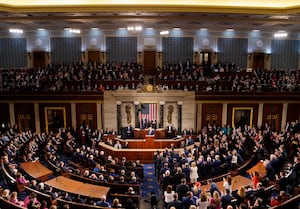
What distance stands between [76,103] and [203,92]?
857cm

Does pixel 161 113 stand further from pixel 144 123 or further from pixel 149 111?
pixel 144 123

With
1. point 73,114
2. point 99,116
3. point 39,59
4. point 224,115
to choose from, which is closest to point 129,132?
point 99,116

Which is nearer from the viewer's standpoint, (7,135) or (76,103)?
(7,135)

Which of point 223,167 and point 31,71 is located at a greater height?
point 31,71

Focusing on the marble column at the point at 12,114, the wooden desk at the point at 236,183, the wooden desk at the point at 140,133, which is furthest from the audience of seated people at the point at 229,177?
the marble column at the point at 12,114

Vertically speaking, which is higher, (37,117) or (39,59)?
(39,59)

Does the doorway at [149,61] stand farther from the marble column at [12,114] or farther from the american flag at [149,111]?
the marble column at [12,114]

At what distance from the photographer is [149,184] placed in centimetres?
1405

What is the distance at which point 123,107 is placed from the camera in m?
21.6

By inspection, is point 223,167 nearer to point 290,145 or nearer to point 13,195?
point 290,145

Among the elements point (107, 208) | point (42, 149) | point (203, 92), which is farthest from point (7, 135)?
point (203, 92)

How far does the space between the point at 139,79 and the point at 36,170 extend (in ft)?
37.2

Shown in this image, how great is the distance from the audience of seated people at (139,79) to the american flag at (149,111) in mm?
1346

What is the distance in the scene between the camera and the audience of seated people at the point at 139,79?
21.9m
